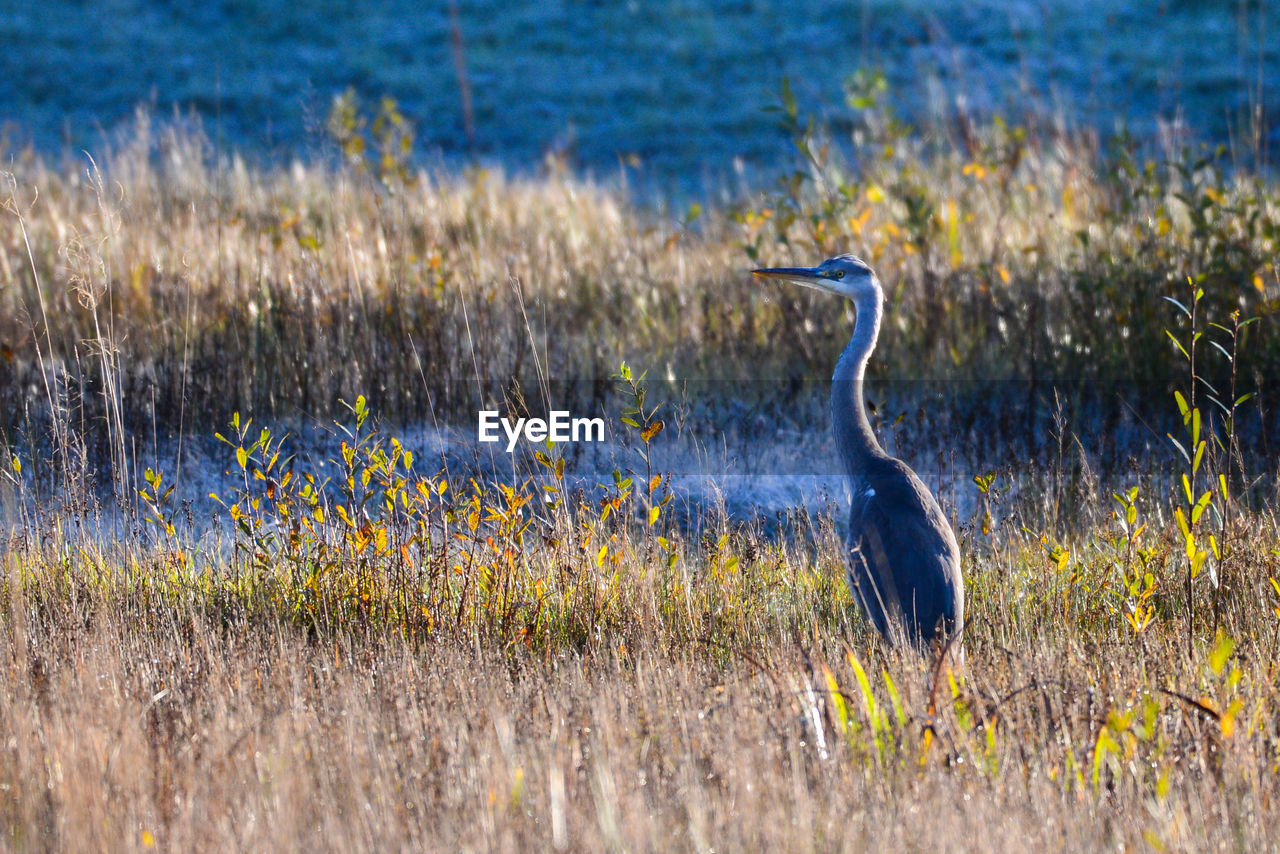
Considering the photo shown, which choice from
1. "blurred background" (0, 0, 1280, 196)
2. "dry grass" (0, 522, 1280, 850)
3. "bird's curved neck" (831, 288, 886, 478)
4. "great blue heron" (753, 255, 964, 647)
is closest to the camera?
"dry grass" (0, 522, 1280, 850)

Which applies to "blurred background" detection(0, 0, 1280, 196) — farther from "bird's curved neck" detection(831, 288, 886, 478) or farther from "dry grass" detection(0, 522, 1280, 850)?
"dry grass" detection(0, 522, 1280, 850)

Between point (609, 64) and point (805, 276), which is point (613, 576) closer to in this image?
point (805, 276)

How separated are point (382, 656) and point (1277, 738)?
2.68 meters

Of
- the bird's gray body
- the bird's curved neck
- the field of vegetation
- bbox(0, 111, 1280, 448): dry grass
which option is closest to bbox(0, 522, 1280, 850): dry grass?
the field of vegetation

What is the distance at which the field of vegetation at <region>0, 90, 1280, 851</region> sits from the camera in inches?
113

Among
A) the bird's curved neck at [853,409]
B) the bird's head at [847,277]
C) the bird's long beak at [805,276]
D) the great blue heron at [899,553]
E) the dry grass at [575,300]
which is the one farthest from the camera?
the dry grass at [575,300]

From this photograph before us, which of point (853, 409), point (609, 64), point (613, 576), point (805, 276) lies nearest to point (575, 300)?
point (805, 276)

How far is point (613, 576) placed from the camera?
4.15m

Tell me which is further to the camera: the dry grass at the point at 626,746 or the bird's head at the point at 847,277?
the bird's head at the point at 847,277

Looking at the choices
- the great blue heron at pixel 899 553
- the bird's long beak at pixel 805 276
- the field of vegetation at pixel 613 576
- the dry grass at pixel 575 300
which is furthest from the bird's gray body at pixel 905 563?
the dry grass at pixel 575 300

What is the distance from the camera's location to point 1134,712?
321 cm

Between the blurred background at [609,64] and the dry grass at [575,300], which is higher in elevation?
the blurred background at [609,64]

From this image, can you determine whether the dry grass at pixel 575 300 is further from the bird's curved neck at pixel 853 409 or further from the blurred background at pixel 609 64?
the blurred background at pixel 609 64

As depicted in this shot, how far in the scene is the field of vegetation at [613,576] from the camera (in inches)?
113
